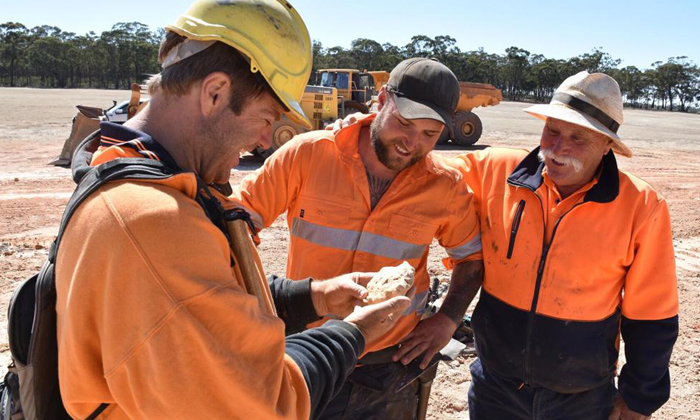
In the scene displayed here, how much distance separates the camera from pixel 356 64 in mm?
85125

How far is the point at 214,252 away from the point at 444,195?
1.73 meters

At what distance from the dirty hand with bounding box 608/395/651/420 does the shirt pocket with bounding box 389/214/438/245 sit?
1287 millimetres

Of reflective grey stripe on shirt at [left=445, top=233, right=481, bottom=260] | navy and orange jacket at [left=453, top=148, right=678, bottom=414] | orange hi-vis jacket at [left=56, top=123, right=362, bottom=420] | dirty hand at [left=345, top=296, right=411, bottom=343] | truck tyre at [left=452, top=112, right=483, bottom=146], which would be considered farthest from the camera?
truck tyre at [left=452, top=112, right=483, bottom=146]

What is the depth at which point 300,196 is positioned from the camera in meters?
2.80

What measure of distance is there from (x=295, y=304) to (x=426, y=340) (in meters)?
0.76

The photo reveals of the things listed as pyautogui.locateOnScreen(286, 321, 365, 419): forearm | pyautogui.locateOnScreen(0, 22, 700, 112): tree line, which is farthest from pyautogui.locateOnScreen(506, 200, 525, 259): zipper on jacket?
pyautogui.locateOnScreen(0, 22, 700, 112): tree line

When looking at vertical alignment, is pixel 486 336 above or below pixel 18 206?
above

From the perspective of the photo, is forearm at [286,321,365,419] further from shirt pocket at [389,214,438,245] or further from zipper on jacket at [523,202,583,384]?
zipper on jacket at [523,202,583,384]

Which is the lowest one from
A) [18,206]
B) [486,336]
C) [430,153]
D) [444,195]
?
[18,206]

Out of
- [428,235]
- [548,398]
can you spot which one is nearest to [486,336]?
[548,398]

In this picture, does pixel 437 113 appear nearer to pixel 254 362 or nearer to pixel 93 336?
pixel 254 362

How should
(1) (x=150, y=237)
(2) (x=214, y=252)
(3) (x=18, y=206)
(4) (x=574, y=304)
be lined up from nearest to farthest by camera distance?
(1) (x=150, y=237) < (2) (x=214, y=252) < (4) (x=574, y=304) < (3) (x=18, y=206)

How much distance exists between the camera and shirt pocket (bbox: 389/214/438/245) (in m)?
2.72

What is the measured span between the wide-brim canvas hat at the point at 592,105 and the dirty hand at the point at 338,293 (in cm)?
136
